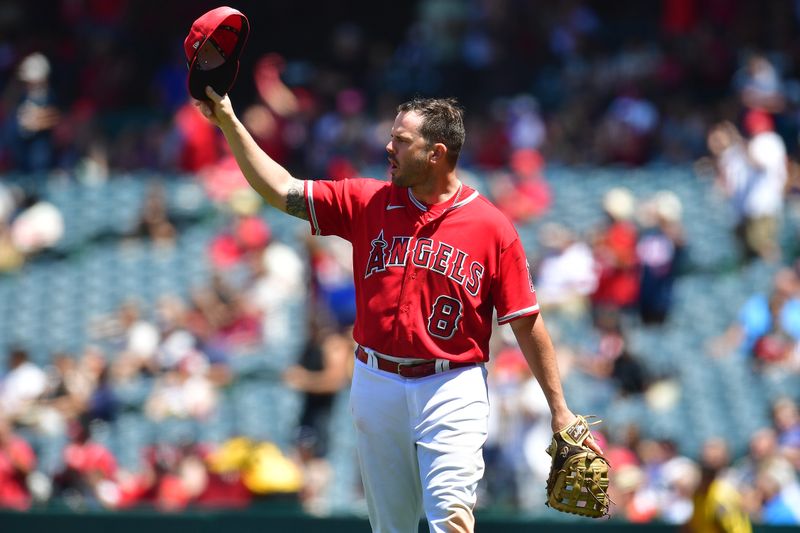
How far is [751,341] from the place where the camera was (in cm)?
1074

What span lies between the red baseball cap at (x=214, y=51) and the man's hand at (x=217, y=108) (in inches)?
0.9

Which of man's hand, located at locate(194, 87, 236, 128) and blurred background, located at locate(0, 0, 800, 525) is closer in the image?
man's hand, located at locate(194, 87, 236, 128)

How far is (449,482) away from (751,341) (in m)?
6.56

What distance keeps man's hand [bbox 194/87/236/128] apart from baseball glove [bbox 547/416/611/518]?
1.61 meters

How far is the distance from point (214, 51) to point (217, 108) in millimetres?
207

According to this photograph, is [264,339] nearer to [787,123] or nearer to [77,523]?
[77,523]

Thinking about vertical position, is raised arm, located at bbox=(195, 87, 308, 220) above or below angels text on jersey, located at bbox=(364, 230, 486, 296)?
above

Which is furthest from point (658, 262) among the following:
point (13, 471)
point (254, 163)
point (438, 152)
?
point (254, 163)

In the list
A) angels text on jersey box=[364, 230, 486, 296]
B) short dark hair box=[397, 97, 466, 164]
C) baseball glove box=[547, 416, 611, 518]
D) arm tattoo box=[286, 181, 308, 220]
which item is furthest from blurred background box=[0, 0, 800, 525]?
arm tattoo box=[286, 181, 308, 220]

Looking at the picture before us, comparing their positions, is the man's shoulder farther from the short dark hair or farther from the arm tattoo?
the arm tattoo

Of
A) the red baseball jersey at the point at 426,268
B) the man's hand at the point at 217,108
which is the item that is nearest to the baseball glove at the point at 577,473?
the red baseball jersey at the point at 426,268

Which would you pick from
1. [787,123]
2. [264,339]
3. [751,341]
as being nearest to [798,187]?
[787,123]

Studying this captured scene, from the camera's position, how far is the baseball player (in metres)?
4.77

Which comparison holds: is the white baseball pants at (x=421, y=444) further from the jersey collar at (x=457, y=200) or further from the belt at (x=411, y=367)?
the jersey collar at (x=457, y=200)
